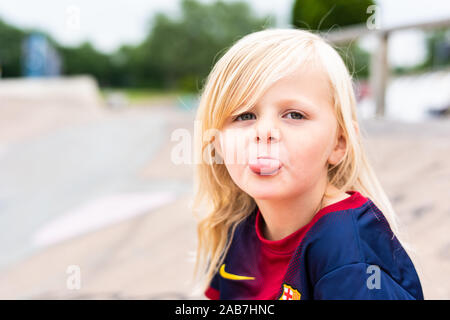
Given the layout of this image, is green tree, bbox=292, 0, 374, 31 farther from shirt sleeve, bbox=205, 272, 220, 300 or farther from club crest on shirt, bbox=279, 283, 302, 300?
club crest on shirt, bbox=279, 283, 302, 300

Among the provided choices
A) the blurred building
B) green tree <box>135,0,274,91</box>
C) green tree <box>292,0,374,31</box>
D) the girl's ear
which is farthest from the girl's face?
green tree <box>135,0,274,91</box>

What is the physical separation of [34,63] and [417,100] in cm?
1688

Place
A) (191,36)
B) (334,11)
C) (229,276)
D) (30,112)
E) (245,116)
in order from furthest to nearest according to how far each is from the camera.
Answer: (191,36)
(334,11)
(30,112)
(229,276)
(245,116)

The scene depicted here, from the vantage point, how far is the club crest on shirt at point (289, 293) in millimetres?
1112

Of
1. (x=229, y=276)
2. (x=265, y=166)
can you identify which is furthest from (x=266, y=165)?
(x=229, y=276)

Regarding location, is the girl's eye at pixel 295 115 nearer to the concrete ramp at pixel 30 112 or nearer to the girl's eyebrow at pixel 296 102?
the girl's eyebrow at pixel 296 102

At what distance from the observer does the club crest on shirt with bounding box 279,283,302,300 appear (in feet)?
3.65

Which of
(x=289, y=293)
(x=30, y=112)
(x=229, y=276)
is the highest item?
(x=289, y=293)

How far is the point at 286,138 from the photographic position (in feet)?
3.38

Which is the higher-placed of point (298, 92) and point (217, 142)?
point (298, 92)

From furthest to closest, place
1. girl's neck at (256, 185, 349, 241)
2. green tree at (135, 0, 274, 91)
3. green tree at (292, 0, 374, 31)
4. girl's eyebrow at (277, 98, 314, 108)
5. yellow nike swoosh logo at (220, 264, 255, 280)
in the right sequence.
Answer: green tree at (135, 0, 274, 91), green tree at (292, 0, 374, 31), yellow nike swoosh logo at (220, 264, 255, 280), girl's neck at (256, 185, 349, 241), girl's eyebrow at (277, 98, 314, 108)

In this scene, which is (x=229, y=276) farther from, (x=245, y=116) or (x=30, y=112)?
(x=30, y=112)

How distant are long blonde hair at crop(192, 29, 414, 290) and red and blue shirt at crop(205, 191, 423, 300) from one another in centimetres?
11

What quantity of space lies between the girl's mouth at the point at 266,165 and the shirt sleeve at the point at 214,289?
0.65 metres
